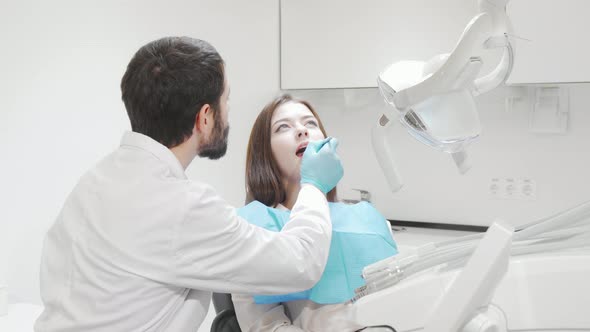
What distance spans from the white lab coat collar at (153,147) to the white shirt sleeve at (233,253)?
0.09 m

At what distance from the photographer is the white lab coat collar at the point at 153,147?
1.16 metres

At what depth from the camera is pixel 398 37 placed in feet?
8.78

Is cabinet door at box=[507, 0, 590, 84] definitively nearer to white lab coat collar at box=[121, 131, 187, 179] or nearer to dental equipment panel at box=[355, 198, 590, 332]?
dental equipment panel at box=[355, 198, 590, 332]

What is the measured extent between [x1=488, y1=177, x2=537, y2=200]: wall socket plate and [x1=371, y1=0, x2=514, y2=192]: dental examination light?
1830 millimetres

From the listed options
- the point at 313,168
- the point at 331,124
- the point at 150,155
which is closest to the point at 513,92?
A: the point at 331,124

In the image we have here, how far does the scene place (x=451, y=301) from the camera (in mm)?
724

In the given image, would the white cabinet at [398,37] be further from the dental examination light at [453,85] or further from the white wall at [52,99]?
the dental examination light at [453,85]

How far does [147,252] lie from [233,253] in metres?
0.16

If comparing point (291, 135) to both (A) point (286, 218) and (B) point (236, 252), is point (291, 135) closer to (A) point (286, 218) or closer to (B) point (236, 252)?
(A) point (286, 218)

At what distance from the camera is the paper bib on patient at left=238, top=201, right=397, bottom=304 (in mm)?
1325

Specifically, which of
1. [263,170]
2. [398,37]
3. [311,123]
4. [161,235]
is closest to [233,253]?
[161,235]

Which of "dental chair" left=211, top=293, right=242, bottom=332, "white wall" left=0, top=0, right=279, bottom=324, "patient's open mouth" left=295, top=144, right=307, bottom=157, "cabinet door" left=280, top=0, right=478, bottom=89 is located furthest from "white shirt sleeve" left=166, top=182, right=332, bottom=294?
"cabinet door" left=280, top=0, right=478, bottom=89

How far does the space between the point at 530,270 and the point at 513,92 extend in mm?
1636

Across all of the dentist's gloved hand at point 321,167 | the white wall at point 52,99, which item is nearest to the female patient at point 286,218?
the dentist's gloved hand at point 321,167
